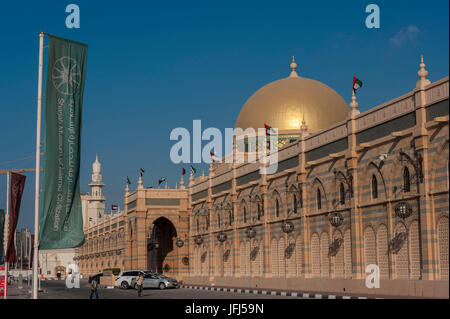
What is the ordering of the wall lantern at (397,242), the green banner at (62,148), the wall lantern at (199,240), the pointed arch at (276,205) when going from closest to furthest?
the green banner at (62,148), the wall lantern at (397,242), the pointed arch at (276,205), the wall lantern at (199,240)

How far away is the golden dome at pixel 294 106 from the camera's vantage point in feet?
157

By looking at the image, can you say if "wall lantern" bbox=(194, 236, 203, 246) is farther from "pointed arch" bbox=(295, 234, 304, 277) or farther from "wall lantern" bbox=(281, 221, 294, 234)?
"pointed arch" bbox=(295, 234, 304, 277)

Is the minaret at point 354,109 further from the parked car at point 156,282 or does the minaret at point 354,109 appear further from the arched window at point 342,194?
the parked car at point 156,282

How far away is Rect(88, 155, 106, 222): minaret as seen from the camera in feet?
381

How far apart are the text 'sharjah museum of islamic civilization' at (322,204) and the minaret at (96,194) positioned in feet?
186

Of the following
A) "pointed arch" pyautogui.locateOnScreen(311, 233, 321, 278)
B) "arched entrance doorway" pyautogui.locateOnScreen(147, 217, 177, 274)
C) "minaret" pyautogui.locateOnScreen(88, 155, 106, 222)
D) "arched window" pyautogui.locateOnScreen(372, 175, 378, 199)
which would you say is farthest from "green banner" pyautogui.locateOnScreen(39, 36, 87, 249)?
"minaret" pyautogui.locateOnScreen(88, 155, 106, 222)

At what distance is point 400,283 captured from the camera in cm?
2688

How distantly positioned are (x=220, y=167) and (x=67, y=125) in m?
31.8

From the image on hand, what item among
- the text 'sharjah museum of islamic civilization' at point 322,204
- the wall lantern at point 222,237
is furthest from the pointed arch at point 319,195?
the wall lantern at point 222,237

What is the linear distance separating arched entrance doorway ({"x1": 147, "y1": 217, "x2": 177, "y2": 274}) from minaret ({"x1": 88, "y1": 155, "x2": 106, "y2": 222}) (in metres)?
52.3
